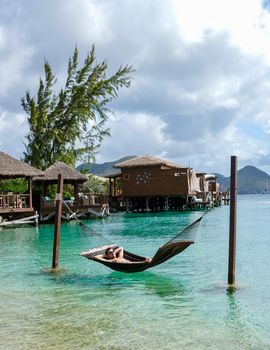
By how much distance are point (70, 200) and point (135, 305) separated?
1040 inches

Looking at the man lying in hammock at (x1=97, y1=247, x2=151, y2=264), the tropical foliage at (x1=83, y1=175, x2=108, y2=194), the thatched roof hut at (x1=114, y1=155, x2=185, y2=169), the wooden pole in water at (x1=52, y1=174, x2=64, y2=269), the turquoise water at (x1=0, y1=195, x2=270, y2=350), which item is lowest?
the turquoise water at (x1=0, y1=195, x2=270, y2=350)

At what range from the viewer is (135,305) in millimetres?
8945

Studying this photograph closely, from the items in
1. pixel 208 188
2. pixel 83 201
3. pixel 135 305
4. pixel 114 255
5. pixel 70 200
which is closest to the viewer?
pixel 135 305

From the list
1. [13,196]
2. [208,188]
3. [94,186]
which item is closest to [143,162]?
[94,186]

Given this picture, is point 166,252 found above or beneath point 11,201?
beneath

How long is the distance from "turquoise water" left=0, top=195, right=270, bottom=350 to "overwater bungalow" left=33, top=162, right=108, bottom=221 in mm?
17045

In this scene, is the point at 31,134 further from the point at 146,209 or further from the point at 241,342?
the point at 241,342

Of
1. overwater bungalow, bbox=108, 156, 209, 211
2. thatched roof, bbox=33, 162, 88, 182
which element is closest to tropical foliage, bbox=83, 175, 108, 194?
overwater bungalow, bbox=108, 156, 209, 211

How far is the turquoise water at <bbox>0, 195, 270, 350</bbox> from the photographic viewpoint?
6.94 meters

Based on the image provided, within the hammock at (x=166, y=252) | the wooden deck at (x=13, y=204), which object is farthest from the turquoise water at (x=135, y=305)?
the wooden deck at (x=13, y=204)

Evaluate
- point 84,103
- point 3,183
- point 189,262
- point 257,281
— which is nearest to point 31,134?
point 84,103

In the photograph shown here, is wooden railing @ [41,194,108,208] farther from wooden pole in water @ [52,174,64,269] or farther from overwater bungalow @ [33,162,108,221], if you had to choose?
wooden pole in water @ [52,174,64,269]

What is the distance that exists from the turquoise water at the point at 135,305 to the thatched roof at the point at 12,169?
12.0 metres

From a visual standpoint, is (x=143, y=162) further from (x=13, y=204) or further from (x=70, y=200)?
(x=13, y=204)
